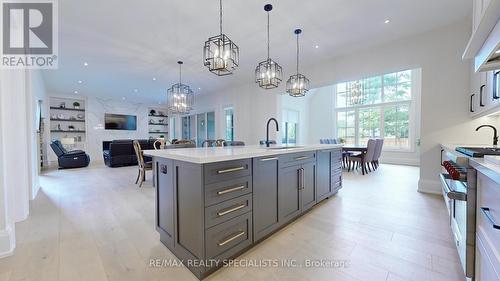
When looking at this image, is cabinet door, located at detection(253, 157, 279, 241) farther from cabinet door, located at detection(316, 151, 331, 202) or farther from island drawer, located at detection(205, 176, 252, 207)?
cabinet door, located at detection(316, 151, 331, 202)

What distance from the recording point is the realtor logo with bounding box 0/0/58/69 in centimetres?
242

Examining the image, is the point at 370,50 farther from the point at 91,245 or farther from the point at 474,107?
the point at 91,245

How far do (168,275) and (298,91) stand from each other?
11.4ft

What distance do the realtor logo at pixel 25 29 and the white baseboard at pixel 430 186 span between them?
6057mm

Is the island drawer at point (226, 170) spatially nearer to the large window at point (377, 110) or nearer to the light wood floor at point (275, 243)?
the light wood floor at point (275, 243)

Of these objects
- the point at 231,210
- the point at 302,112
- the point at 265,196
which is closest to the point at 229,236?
the point at 231,210

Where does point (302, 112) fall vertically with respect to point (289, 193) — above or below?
above

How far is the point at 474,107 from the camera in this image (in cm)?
301

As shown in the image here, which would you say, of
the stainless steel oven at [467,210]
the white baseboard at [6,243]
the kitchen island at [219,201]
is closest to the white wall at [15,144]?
the white baseboard at [6,243]

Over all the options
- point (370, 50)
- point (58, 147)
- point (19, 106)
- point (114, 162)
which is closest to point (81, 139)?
point (58, 147)

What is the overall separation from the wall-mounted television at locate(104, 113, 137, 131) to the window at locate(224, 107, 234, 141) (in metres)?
5.32

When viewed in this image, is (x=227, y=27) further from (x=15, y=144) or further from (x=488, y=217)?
(x=488, y=217)

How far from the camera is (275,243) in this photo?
77.0 inches

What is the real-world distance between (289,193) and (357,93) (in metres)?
7.78
